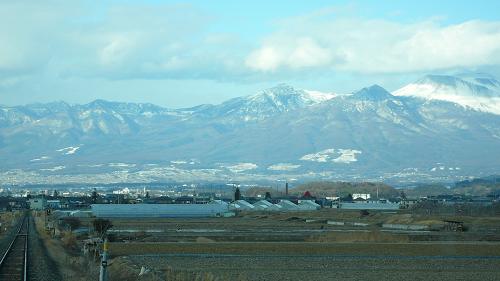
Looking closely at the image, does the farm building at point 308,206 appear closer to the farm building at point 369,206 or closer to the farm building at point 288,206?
the farm building at point 288,206

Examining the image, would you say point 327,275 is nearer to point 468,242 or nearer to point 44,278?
point 44,278

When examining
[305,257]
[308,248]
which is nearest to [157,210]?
[308,248]

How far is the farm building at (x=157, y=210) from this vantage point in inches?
4341

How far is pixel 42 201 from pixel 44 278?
12026 centimetres

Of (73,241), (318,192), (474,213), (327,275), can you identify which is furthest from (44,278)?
(318,192)

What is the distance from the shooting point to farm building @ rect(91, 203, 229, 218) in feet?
362

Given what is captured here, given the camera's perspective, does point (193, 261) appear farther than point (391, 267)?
Yes

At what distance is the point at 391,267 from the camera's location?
32.4m

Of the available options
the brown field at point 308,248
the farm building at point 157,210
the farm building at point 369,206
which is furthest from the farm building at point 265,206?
the brown field at point 308,248

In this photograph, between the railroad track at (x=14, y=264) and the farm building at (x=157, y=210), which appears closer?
the railroad track at (x=14, y=264)

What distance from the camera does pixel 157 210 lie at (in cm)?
11388

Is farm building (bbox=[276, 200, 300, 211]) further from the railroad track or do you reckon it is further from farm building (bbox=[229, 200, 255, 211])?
the railroad track

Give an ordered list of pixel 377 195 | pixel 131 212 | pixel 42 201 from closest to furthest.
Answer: pixel 131 212 < pixel 42 201 < pixel 377 195

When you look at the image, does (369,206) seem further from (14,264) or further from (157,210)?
(14,264)
